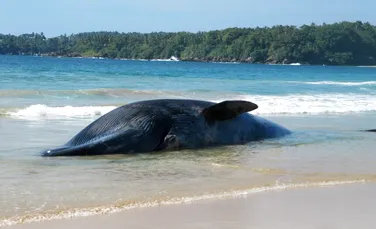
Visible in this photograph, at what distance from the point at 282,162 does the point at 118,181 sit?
2.36 m

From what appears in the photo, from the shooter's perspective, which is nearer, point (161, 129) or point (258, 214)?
point (258, 214)

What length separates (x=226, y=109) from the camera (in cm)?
922

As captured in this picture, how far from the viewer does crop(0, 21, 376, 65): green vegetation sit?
14325 cm

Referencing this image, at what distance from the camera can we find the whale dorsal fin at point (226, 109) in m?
9.12

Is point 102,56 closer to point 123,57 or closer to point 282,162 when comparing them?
point 123,57

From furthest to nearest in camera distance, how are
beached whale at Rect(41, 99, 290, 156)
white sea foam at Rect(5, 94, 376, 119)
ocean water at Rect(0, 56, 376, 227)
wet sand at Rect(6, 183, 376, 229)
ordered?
white sea foam at Rect(5, 94, 376, 119), beached whale at Rect(41, 99, 290, 156), ocean water at Rect(0, 56, 376, 227), wet sand at Rect(6, 183, 376, 229)

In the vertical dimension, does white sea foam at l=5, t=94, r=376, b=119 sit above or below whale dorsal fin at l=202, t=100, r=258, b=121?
below

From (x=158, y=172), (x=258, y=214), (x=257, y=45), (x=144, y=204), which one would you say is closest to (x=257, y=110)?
(x=158, y=172)

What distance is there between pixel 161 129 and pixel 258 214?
11.2 feet

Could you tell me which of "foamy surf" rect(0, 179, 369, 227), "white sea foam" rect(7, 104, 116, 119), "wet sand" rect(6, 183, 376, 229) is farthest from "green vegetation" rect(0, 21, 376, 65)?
"wet sand" rect(6, 183, 376, 229)

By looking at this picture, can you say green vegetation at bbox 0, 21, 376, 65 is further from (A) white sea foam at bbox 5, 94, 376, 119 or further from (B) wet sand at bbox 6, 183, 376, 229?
(B) wet sand at bbox 6, 183, 376, 229

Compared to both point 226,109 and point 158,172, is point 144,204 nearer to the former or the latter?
point 158,172

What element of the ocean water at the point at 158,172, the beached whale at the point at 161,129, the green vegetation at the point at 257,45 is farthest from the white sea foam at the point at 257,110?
the green vegetation at the point at 257,45

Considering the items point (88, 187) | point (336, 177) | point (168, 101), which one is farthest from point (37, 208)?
point (168, 101)
